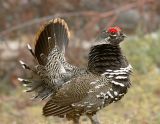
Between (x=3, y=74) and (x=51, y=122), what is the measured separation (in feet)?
15.5

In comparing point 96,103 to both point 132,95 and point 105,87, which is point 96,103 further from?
point 132,95

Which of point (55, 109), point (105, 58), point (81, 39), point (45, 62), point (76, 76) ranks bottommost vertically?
point (55, 109)

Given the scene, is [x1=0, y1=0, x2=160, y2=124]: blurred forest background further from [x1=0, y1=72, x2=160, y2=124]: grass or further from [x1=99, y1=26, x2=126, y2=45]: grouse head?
[x1=99, y1=26, x2=126, y2=45]: grouse head

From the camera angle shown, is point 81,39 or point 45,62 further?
point 81,39

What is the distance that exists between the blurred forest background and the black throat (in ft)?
9.32

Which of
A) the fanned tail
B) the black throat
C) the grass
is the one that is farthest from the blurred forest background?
the black throat

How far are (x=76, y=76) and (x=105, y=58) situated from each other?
349mm

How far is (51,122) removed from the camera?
8703 millimetres

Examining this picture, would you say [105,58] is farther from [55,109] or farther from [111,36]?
[55,109]

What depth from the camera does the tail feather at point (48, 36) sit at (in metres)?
7.70

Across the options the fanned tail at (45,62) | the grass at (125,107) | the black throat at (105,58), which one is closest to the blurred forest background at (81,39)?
the grass at (125,107)

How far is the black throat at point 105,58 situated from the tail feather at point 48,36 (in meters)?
0.48

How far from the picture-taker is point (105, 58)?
7469 millimetres

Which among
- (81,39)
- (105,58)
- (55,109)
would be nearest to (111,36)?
(105,58)
